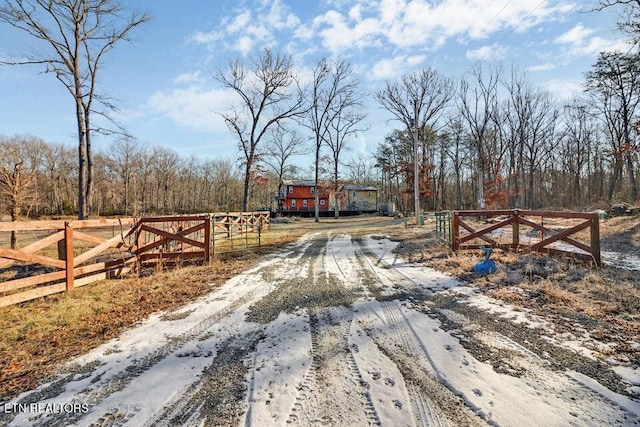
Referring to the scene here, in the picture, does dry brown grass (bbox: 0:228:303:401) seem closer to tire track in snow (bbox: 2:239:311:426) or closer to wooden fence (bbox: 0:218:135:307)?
wooden fence (bbox: 0:218:135:307)

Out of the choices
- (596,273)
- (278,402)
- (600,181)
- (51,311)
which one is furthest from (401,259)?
(600,181)

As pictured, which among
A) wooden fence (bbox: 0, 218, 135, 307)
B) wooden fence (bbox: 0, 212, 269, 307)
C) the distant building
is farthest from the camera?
the distant building

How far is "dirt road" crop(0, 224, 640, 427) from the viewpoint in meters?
2.29

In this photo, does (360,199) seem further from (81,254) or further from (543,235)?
(81,254)

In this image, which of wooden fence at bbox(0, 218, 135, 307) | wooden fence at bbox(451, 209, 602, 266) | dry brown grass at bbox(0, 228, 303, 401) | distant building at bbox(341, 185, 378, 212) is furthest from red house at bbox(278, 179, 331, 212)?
dry brown grass at bbox(0, 228, 303, 401)

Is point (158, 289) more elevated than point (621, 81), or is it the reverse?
point (621, 81)

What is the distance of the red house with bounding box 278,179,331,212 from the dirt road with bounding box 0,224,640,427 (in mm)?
42469

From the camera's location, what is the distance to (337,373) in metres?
2.85

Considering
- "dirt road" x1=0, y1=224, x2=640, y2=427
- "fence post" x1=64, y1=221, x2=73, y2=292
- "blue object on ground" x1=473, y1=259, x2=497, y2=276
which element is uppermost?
"fence post" x1=64, y1=221, x2=73, y2=292

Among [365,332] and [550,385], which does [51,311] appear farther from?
[550,385]

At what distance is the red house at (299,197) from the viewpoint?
154 feet

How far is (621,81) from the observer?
2192 centimetres

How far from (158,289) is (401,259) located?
6.26 meters

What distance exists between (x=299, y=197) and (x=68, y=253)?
4172 centimetres
